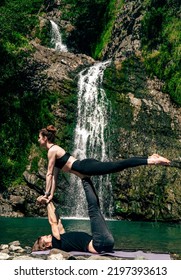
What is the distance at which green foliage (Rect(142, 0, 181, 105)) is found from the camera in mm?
30000

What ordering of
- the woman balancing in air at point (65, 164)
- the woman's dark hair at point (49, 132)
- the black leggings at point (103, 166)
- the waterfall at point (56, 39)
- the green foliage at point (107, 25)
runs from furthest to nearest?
the waterfall at point (56, 39), the green foliage at point (107, 25), the woman's dark hair at point (49, 132), the woman balancing in air at point (65, 164), the black leggings at point (103, 166)

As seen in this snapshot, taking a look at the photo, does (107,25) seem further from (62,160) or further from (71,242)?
(71,242)

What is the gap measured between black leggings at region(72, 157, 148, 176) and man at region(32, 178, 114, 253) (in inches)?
8.9

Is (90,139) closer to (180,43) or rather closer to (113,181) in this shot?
(113,181)

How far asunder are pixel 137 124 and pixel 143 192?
4.25 meters

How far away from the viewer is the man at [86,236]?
7.63 m

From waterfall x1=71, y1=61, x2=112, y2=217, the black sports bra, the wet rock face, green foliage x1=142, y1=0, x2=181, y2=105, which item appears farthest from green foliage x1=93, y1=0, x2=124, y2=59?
the black sports bra

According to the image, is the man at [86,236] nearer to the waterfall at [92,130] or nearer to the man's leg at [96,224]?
the man's leg at [96,224]

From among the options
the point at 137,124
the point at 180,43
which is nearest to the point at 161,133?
the point at 137,124

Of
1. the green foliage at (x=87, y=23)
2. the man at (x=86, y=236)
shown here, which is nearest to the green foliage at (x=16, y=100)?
the green foliage at (x=87, y=23)

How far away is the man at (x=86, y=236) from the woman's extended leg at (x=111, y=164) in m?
0.23

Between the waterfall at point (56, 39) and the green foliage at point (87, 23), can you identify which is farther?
the waterfall at point (56, 39)

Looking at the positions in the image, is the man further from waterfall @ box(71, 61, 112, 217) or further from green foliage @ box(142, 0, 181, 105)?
green foliage @ box(142, 0, 181, 105)

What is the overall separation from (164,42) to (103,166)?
25.1 m
